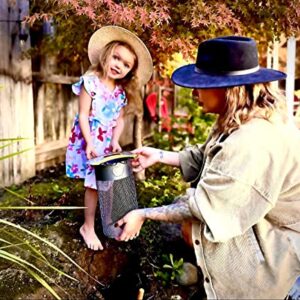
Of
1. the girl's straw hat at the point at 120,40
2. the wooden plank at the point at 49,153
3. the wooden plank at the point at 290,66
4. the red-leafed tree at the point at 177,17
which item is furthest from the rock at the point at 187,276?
the wooden plank at the point at 290,66

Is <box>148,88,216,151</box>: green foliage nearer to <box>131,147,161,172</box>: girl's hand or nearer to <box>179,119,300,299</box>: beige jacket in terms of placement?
<box>131,147,161,172</box>: girl's hand

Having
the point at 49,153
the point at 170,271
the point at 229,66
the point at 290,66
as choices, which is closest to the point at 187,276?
the point at 170,271

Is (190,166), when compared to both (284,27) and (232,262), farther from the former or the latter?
(284,27)

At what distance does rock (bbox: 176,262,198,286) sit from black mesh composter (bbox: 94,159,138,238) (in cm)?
60

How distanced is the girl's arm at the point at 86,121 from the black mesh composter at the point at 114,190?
0.42 m

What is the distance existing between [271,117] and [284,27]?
1502 millimetres

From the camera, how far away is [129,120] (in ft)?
19.6

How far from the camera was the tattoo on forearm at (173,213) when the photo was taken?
2.15 metres

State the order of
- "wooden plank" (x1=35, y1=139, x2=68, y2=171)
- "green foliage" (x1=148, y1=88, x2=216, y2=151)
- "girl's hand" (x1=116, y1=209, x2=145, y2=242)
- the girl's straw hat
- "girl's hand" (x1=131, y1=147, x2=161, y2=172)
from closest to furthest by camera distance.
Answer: "girl's hand" (x1=116, y1=209, x2=145, y2=242) < "girl's hand" (x1=131, y1=147, x2=161, y2=172) < the girl's straw hat < "wooden plank" (x1=35, y1=139, x2=68, y2=171) < "green foliage" (x1=148, y1=88, x2=216, y2=151)

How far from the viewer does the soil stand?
2.61 metres

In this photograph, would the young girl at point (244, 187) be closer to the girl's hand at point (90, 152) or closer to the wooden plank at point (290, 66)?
the girl's hand at point (90, 152)

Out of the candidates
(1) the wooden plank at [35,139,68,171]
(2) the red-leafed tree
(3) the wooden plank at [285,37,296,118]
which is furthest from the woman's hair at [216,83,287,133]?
(3) the wooden plank at [285,37,296,118]

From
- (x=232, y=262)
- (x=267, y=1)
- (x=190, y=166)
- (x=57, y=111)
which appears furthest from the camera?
(x=57, y=111)

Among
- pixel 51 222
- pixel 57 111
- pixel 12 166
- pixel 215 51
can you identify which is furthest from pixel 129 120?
pixel 215 51
